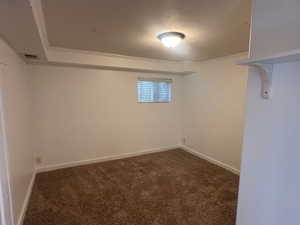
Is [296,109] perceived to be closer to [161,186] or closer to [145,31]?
[145,31]

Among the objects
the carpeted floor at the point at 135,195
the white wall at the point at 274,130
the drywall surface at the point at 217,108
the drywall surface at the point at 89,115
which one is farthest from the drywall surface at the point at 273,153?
the drywall surface at the point at 89,115

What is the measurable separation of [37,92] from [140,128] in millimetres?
2208

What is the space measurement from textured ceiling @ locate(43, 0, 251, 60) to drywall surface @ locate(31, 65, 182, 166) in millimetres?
799

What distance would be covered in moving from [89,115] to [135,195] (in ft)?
6.07

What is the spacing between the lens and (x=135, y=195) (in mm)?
2469

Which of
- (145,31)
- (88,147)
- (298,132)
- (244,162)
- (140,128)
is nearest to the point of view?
(298,132)

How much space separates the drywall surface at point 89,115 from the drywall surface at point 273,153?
291 cm

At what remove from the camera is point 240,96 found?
309cm

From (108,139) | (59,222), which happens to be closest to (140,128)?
(108,139)

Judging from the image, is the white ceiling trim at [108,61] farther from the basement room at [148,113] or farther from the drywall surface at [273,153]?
the drywall surface at [273,153]

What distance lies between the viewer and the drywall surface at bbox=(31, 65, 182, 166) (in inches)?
124

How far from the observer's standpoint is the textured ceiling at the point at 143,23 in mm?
1483

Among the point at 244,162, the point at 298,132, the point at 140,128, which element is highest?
the point at 298,132

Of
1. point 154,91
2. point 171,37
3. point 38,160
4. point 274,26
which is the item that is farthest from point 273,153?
point 38,160
